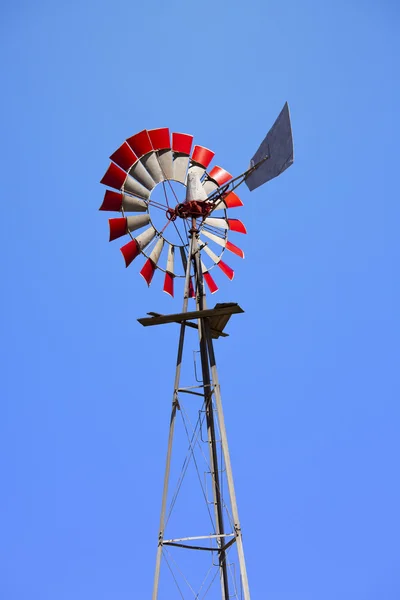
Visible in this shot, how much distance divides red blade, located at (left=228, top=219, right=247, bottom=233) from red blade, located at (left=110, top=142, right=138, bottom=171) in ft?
7.50

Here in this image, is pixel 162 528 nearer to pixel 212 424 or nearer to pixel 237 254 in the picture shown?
pixel 212 424

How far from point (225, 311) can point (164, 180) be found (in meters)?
2.83

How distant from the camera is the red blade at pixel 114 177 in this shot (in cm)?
1268

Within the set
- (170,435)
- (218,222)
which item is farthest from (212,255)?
(170,435)

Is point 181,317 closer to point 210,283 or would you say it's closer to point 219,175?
point 210,283

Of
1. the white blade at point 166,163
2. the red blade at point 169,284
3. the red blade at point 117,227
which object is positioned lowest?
the red blade at point 169,284

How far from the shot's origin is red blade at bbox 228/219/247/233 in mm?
14039

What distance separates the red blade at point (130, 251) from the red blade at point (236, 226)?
6.61ft

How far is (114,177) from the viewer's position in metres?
12.7

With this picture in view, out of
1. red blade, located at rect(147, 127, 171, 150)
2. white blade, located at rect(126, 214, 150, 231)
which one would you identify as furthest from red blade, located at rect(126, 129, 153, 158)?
white blade, located at rect(126, 214, 150, 231)

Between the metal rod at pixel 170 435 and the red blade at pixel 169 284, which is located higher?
the red blade at pixel 169 284

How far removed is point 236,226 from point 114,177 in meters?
2.62

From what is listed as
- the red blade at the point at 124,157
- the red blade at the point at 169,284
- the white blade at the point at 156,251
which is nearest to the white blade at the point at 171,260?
the red blade at the point at 169,284

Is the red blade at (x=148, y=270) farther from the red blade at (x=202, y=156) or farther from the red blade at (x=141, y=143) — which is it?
the red blade at (x=202, y=156)
